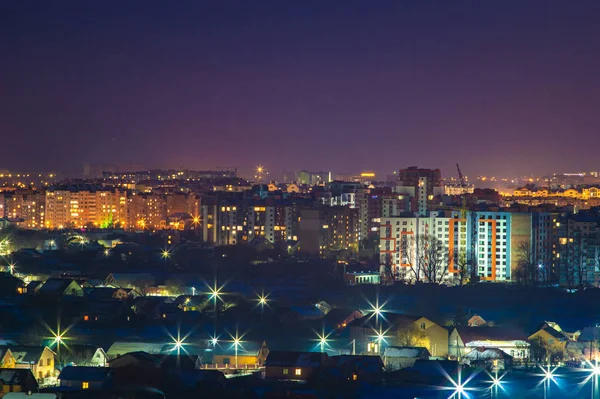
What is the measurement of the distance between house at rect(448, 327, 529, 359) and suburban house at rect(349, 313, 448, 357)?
0.12 metres

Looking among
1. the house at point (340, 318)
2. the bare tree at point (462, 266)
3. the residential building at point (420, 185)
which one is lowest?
the house at point (340, 318)

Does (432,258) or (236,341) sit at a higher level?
(432,258)

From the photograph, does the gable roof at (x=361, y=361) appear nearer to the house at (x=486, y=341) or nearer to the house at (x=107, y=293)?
the house at (x=486, y=341)

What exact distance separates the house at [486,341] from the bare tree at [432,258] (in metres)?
7.01

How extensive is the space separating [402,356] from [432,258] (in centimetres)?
943

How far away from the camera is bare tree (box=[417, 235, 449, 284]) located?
2225 cm

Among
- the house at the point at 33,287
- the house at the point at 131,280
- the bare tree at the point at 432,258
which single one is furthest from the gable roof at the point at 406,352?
the bare tree at the point at 432,258

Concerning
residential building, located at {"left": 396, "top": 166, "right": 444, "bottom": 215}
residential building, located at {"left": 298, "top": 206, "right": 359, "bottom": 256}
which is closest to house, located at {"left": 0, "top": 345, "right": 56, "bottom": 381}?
residential building, located at {"left": 298, "top": 206, "right": 359, "bottom": 256}

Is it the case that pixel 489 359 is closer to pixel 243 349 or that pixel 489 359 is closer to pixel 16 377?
pixel 243 349

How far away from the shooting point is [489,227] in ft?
77.2

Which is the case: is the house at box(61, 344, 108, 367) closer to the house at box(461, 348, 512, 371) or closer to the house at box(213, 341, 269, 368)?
the house at box(213, 341, 269, 368)

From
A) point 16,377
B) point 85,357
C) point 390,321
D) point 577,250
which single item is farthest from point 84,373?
point 577,250

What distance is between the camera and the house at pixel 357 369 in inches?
477

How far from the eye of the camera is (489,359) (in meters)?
13.4
